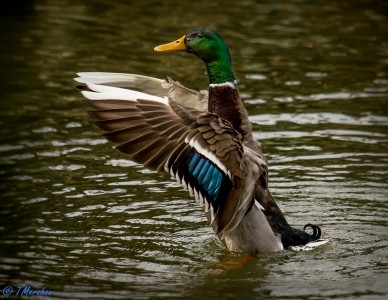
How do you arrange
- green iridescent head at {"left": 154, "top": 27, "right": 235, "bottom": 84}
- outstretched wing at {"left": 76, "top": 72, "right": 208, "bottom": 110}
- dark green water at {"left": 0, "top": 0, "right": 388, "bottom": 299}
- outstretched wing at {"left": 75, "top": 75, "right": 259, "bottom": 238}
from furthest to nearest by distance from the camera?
outstretched wing at {"left": 76, "top": 72, "right": 208, "bottom": 110}
green iridescent head at {"left": 154, "top": 27, "right": 235, "bottom": 84}
dark green water at {"left": 0, "top": 0, "right": 388, "bottom": 299}
outstretched wing at {"left": 75, "top": 75, "right": 259, "bottom": 238}

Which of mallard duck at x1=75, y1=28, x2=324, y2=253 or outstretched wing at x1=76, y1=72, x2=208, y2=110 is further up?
outstretched wing at x1=76, y1=72, x2=208, y2=110

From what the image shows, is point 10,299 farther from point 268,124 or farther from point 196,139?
point 268,124

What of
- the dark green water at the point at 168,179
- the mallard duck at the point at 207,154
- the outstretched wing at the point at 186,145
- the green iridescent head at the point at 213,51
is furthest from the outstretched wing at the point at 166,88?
the dark green water at the point at 168,179

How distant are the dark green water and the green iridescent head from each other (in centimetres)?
135

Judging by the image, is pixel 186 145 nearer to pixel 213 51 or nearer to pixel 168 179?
pixel 213 51

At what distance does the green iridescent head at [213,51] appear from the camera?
7574 millimetres

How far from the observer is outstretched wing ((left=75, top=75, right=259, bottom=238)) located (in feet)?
22.3

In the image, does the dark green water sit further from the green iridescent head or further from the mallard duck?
the green iridescent head

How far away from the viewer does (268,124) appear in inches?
418

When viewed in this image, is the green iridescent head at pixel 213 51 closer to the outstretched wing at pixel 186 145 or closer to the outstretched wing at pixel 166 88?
the outstretched wing at pixel 166 88

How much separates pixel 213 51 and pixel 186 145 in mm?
1084

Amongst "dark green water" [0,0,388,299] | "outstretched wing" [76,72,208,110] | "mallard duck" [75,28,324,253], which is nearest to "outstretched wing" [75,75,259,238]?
"mallard duck" [75,28,324,253]

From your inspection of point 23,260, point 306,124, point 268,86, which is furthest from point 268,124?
point 23,260

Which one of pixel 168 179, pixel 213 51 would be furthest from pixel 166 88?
pixel 168 179
